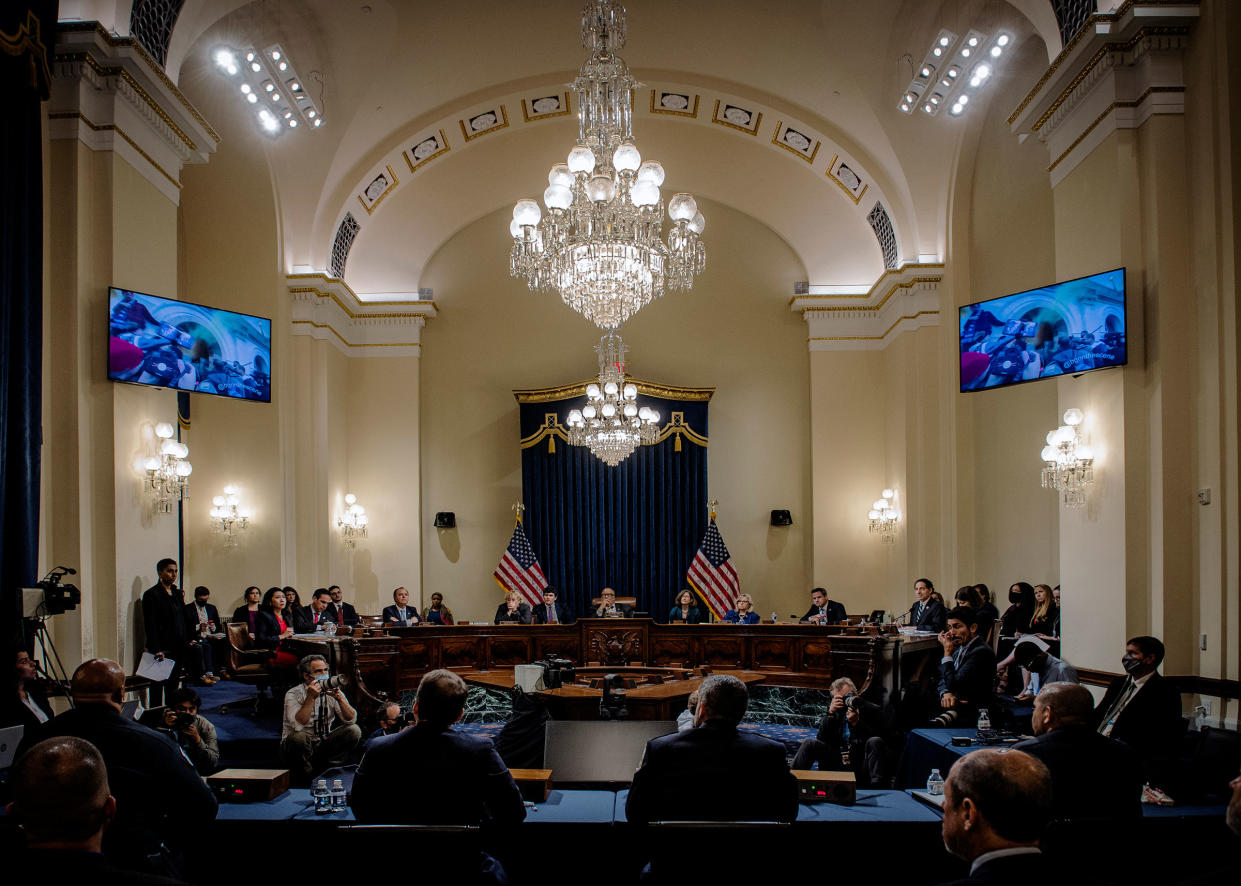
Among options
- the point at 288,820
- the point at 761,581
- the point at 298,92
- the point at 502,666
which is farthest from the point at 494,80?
the point at 288,820

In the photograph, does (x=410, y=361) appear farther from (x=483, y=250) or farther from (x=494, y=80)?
(x=494, y=80)

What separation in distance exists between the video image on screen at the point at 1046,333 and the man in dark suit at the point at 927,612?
3587 mm

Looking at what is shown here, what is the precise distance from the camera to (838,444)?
47.1 ft

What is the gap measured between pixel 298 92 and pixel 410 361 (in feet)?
17.5

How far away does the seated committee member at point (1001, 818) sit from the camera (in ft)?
6.66

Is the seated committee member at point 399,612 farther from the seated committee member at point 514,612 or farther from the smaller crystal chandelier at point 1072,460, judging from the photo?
the smaller crystal chandelier at point 1072,460

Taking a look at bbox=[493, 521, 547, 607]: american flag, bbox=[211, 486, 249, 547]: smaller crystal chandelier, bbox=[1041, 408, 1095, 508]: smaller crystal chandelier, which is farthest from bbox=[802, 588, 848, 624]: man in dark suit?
bbox=[211, 486, 249, 547]: smaller crystal chandelier

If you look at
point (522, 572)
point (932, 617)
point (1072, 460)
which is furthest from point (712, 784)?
point (522, 572)

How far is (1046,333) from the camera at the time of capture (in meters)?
6.91

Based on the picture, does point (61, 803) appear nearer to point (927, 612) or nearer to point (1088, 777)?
point (1088, 777)

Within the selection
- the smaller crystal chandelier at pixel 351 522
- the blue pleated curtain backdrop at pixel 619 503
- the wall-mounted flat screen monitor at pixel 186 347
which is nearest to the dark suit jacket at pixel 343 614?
the smaller crystal chandelier at pixel 351 522

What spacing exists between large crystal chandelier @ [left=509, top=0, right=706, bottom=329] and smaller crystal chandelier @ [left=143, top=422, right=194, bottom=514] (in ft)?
10.7

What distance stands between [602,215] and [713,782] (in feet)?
16.3

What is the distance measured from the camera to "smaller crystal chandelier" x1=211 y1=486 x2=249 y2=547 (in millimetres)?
11453
